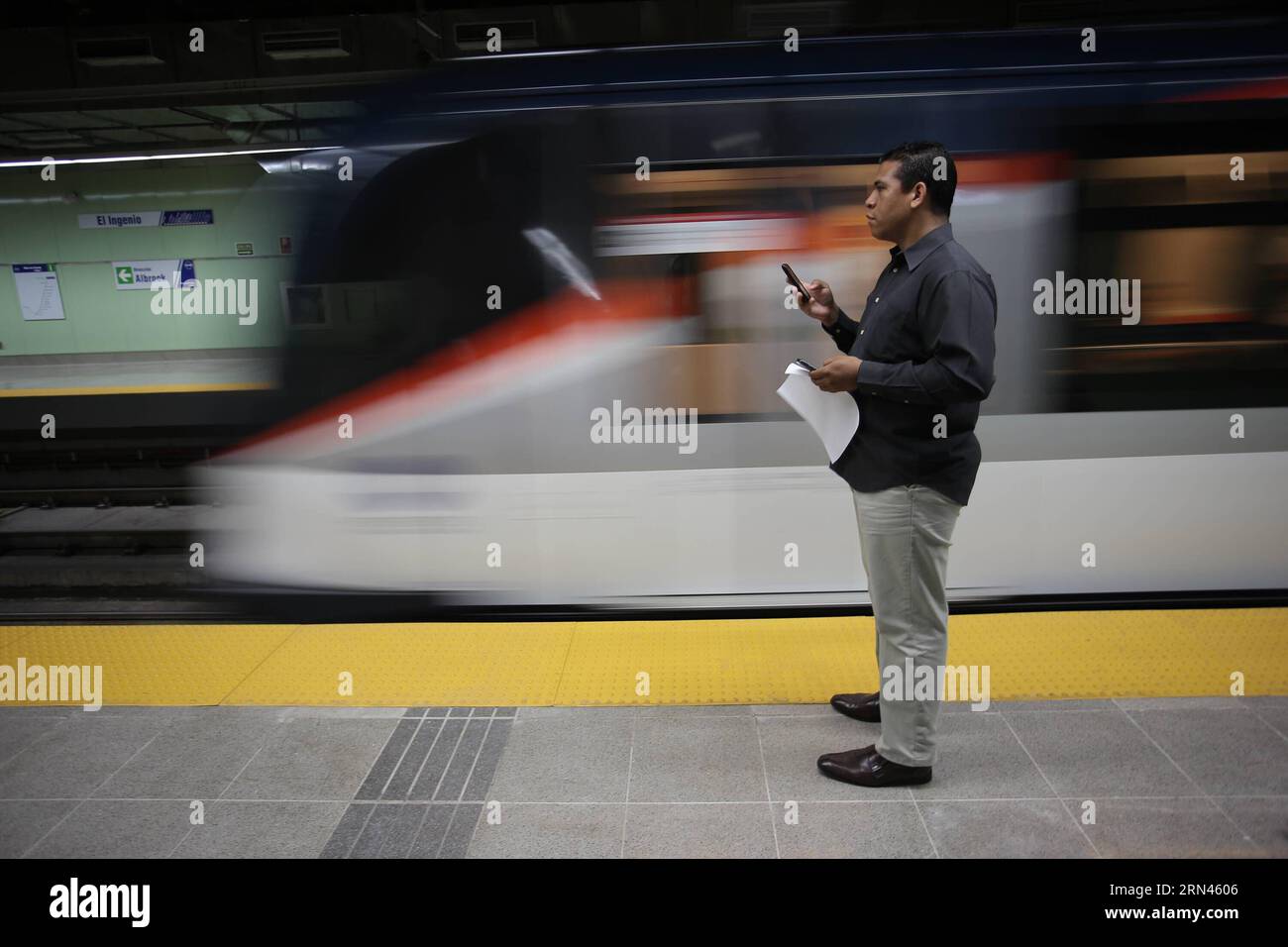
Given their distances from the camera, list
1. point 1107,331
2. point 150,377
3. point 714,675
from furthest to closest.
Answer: point 150,377 → point 1107,331 → point 714,675

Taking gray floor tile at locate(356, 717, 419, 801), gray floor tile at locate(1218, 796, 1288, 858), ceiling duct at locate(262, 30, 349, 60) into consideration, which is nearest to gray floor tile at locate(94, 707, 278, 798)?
gray floor tile at locate(356, 717, 419, 801)

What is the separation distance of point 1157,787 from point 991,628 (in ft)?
3.68

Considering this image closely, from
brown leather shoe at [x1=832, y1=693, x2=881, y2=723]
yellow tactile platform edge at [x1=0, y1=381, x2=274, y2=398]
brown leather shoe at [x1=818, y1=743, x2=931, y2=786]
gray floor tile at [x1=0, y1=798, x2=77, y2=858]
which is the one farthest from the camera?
yellow tactile platform edge at [x1=0, y1=381, x2=274, y2=398]

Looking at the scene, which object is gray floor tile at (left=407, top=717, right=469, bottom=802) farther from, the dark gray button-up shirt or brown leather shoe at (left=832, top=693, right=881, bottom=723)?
the dark gray button-up shirt

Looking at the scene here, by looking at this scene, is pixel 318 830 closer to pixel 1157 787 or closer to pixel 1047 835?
pixel 1047 835

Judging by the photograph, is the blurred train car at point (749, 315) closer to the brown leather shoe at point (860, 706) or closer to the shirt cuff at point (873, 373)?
the brown leather shoe at point (860, 706)

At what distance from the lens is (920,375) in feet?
7.61

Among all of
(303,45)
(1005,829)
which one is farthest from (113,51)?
(1005,829)

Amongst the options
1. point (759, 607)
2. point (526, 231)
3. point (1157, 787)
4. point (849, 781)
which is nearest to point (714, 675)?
point (759, 607)

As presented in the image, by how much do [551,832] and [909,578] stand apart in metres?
1.37

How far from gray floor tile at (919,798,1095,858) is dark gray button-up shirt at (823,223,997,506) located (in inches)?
38.5

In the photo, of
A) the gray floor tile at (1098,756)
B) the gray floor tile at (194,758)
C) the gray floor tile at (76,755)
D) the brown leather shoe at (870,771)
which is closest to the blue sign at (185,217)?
the gray floor tile at (76,755)

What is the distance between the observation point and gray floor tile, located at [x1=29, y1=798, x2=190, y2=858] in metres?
2.50

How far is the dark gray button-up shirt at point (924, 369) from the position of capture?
2299 mm
